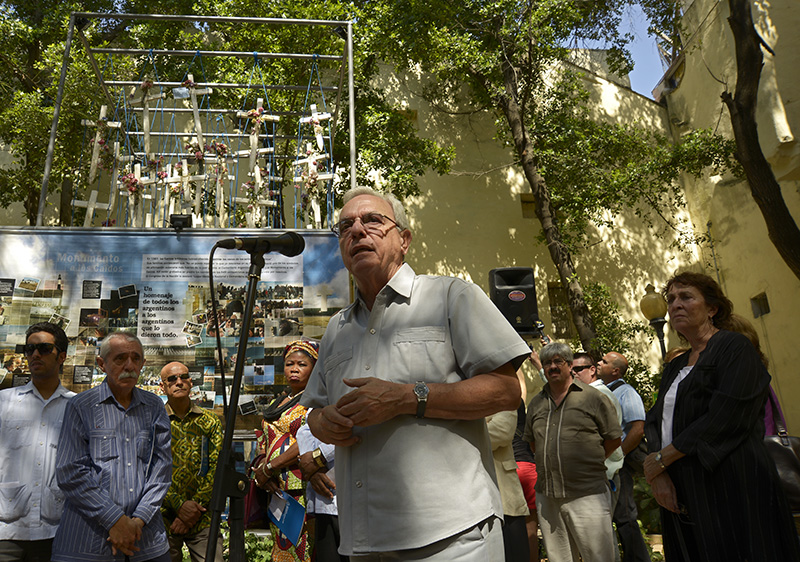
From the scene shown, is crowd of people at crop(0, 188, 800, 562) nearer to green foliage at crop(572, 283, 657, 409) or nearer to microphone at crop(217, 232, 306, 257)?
microphone at crop(217, 232, 306, 257)

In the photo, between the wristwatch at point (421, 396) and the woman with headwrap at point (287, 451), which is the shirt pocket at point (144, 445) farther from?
the wristwatch at point (421, 396)

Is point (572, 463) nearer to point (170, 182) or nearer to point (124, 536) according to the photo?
point (124, 536)

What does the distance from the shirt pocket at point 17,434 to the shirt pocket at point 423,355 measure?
9.02 feet

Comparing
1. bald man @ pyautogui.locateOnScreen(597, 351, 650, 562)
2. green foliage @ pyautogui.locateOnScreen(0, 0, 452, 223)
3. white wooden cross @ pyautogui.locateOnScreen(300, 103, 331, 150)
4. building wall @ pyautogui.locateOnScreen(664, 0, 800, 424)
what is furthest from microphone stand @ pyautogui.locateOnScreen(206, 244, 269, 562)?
building wall @ pyautogui.locateOnScreen(664, 0, 800, 424)

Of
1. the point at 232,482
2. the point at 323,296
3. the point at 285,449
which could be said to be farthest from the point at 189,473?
the point at 232,482

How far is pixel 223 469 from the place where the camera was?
2.42 metres

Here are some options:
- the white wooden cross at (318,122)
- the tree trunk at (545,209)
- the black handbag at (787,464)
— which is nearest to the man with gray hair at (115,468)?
the black handbag at (787,464)

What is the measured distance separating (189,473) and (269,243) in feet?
7.53

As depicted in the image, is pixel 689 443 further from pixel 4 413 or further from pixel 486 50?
pixel 486 50

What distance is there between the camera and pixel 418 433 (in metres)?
1.89

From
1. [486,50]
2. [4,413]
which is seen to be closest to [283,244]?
[4,413]

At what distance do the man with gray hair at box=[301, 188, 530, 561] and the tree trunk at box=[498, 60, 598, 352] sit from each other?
1047 cm

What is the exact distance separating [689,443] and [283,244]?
1972 millimetres

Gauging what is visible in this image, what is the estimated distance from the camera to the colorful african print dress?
4.09 meters
